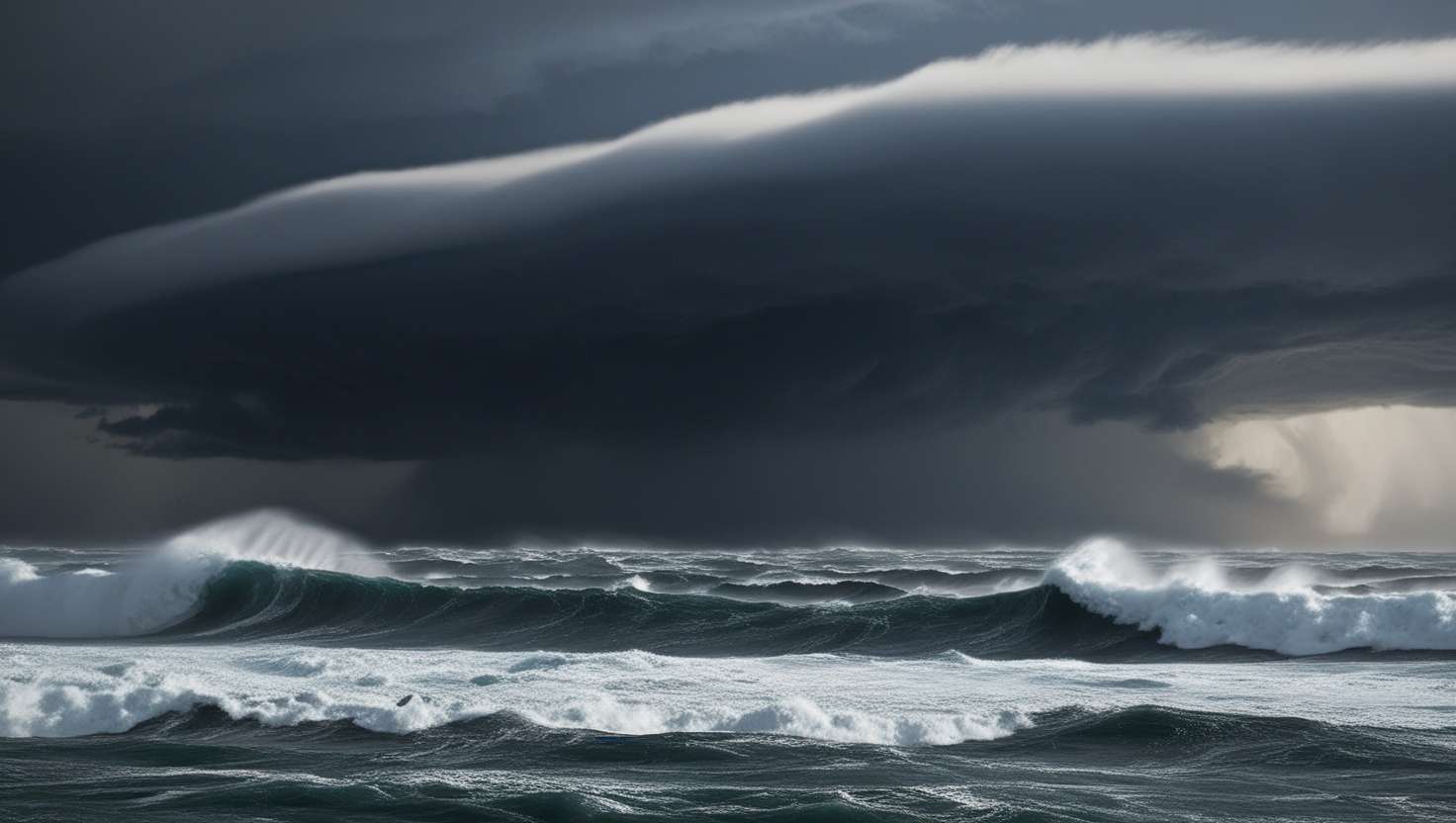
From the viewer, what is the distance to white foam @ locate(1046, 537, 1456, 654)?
28.4 metres

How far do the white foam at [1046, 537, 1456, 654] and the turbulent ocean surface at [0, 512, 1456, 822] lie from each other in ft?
0.24

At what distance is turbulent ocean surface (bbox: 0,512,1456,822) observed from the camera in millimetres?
13188

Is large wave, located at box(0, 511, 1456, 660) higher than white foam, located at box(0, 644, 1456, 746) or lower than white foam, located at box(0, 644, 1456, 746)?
higher

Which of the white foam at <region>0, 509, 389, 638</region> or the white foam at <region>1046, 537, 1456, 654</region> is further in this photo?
the white foam at <region>0, 509, 389, 638</region>

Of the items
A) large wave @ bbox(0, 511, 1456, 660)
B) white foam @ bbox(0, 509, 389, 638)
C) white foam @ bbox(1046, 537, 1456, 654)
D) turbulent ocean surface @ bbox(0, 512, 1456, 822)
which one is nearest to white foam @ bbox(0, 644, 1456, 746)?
turbulent ocean surface @ bbox(0, 512, 1456, 822)

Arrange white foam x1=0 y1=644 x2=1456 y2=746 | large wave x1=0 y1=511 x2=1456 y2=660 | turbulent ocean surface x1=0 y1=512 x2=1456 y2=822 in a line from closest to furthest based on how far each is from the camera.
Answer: turbulent ocean surface x1=0 y1=512 x2=1456 y2=822 → white foam x1=0 y1=644 x2=1456 y2=746 → large wave x1=0 y1=511 x2=1456 y2=660

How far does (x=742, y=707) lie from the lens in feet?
61.0

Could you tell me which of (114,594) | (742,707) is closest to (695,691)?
(742,707)

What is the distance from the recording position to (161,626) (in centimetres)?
3822

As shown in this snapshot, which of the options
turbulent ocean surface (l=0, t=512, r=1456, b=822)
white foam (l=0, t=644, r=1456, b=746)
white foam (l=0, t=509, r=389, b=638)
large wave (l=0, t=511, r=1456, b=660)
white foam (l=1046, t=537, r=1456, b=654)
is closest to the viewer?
turbulent ocean surface (l=0, t=512, r=1456, b=822)

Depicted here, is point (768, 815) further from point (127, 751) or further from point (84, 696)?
point (84, 696)

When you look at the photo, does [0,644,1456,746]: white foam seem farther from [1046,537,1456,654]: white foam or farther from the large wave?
the large wave

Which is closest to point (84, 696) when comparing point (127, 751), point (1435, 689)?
point (127, 751)

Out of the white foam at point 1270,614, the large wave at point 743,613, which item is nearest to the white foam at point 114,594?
the large wave at point 743,613
